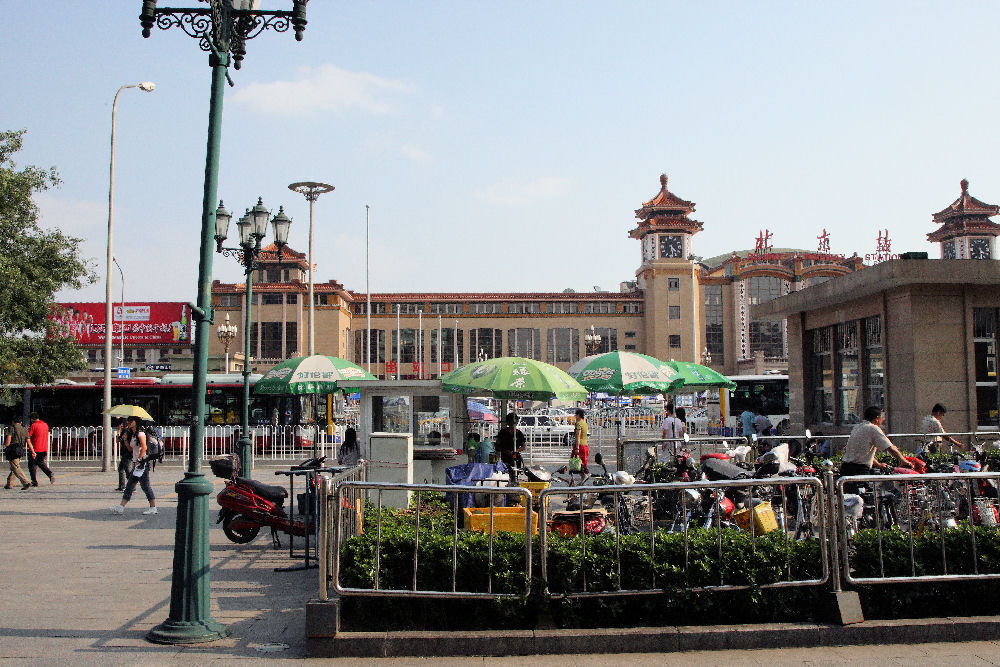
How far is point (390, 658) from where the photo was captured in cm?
587

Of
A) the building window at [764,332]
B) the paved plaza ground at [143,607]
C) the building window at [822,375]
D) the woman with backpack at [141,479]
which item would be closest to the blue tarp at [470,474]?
the paved plaza ground at [143,607]

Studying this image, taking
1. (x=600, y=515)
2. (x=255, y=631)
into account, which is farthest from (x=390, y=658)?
(x=600, y=515)

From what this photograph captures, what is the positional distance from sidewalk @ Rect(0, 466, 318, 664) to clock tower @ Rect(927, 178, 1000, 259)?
91.5 m

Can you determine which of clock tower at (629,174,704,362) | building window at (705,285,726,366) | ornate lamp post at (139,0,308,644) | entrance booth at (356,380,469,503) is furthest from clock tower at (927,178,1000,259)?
ornate lamp post at (139,0,308,644)

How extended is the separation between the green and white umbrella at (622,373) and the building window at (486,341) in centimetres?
6726

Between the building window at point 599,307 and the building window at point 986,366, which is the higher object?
the building window at point 599,307

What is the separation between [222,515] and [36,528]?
10.8ft

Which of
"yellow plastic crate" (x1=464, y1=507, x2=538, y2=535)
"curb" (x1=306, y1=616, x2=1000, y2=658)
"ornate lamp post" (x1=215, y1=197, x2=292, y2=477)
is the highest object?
"ornate lamp post" (x1=215, y1=197, x2=292, y2=477)

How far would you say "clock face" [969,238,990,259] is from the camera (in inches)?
3386

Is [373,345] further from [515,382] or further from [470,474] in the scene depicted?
[470,474]

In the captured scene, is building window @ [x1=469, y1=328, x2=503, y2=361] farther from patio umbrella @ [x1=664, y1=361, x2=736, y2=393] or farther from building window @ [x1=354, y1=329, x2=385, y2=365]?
patio umbrella @ [x1=664, y1=361, x2=736, y2=393]

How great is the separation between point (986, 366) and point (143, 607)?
45.2ft

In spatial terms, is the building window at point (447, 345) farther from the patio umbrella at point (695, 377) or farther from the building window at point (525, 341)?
the patio umbrella at point (695, 377)

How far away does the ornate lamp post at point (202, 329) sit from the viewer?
6.26 meters
